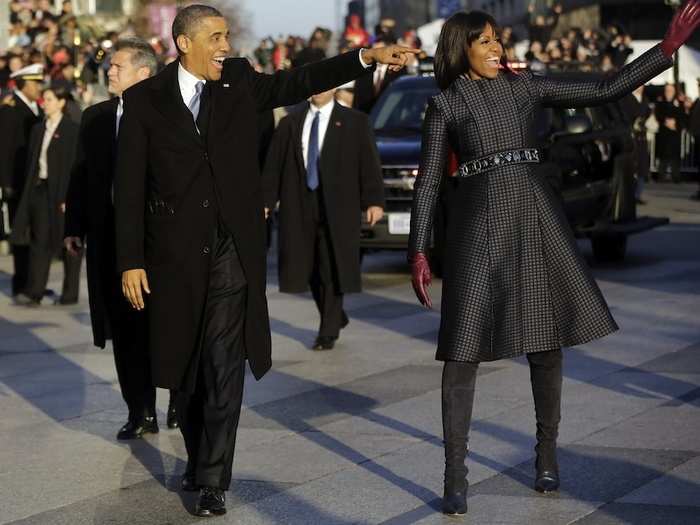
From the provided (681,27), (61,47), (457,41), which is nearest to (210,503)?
(457,41)

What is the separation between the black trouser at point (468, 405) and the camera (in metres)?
6.42

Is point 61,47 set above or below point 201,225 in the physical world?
above

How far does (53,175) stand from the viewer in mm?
14180

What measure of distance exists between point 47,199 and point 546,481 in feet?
28.1

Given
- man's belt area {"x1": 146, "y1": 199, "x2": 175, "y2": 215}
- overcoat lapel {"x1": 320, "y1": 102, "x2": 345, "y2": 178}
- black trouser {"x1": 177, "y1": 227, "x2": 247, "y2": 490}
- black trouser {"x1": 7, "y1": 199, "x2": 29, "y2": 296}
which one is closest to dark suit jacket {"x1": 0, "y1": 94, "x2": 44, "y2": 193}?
black trouser {"x1": 7, "y1": 199, "x2": 29, "y2": 296}

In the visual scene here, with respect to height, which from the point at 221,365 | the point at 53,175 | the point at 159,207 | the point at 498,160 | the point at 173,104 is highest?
the point at 173,104

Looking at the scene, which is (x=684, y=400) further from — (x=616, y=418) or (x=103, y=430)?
(x=103, y=430)

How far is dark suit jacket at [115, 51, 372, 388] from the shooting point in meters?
6.57

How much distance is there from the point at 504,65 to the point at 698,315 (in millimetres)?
6014

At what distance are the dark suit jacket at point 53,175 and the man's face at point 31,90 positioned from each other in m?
2.42

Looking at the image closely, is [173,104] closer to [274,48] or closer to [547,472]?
[547,472]

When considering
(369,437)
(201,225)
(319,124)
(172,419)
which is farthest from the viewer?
(319,124)

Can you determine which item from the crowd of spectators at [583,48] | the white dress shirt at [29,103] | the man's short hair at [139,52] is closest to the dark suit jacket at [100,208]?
the man's short hair at [139,52]

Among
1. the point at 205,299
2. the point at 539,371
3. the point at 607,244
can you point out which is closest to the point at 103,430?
the point at 205,299
